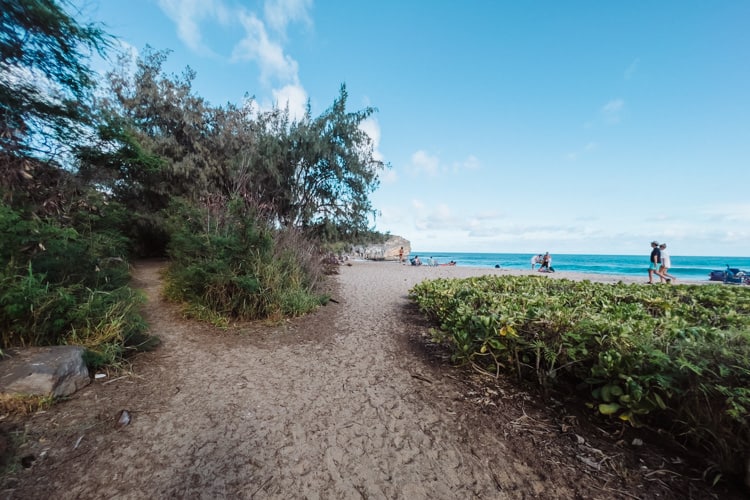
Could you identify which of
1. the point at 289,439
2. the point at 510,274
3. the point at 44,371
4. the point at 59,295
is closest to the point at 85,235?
the point at 59,295

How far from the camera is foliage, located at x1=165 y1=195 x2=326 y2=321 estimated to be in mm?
4363

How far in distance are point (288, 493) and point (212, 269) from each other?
390 centimetres

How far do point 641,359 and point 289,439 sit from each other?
2411mm

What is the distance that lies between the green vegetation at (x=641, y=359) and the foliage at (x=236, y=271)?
2997mm

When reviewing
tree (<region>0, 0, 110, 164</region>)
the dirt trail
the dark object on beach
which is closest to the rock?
the dirt trail

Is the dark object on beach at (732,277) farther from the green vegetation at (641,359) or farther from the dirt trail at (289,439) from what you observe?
the dirt trail at (289,439)

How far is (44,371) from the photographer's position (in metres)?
2.06

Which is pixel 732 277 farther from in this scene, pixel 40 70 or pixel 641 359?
pixel 40 70

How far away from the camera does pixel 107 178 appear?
4.95 meters

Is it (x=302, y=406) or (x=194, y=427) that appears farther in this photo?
(x=302, y=406)

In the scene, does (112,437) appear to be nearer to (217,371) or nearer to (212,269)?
(217,371)

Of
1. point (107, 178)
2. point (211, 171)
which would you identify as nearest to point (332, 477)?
point (107, 178)

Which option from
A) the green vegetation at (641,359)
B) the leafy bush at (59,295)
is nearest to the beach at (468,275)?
the green vegetation at (641,359)

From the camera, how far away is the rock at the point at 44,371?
196cm
